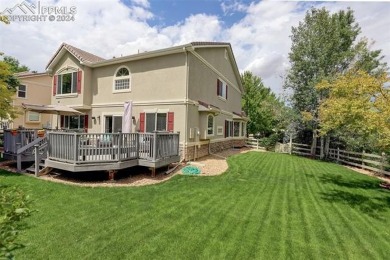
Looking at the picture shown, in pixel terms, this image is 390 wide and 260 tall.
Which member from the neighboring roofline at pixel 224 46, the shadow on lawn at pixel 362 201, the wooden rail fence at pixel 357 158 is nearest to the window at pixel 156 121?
the neighboring roofline at pixel 224 46

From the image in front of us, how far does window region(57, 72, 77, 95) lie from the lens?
1542cm

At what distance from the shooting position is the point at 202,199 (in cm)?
692

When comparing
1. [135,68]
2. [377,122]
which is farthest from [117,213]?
[135,68]

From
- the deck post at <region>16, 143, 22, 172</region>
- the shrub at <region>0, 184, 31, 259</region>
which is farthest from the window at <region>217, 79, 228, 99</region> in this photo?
the shrub at <region>0, 184, 31, 259</region>

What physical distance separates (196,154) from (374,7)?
11931 millimetres

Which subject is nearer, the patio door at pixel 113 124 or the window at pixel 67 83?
the patio door at pixel 113 124

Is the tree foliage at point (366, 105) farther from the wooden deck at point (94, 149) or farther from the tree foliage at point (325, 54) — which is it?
the tree foliage at point (325, 54)

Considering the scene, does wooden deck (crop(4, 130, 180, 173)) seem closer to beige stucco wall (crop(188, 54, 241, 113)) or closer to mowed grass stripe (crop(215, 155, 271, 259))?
mowed grass stripe (crop(215, 155, 271, 259))

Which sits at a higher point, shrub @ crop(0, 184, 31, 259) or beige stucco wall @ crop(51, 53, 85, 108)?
beige stucco wall @ crop(51, 53, 85, 108)

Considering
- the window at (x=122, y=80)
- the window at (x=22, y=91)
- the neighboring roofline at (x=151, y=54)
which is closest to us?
the neighboring roofline at (x=151, y=54)

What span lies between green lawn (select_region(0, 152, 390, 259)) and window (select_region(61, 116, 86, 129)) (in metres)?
7.71

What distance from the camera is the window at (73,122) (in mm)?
15832

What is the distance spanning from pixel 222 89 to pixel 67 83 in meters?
11.8

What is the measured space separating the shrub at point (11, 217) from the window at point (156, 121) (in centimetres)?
1055
